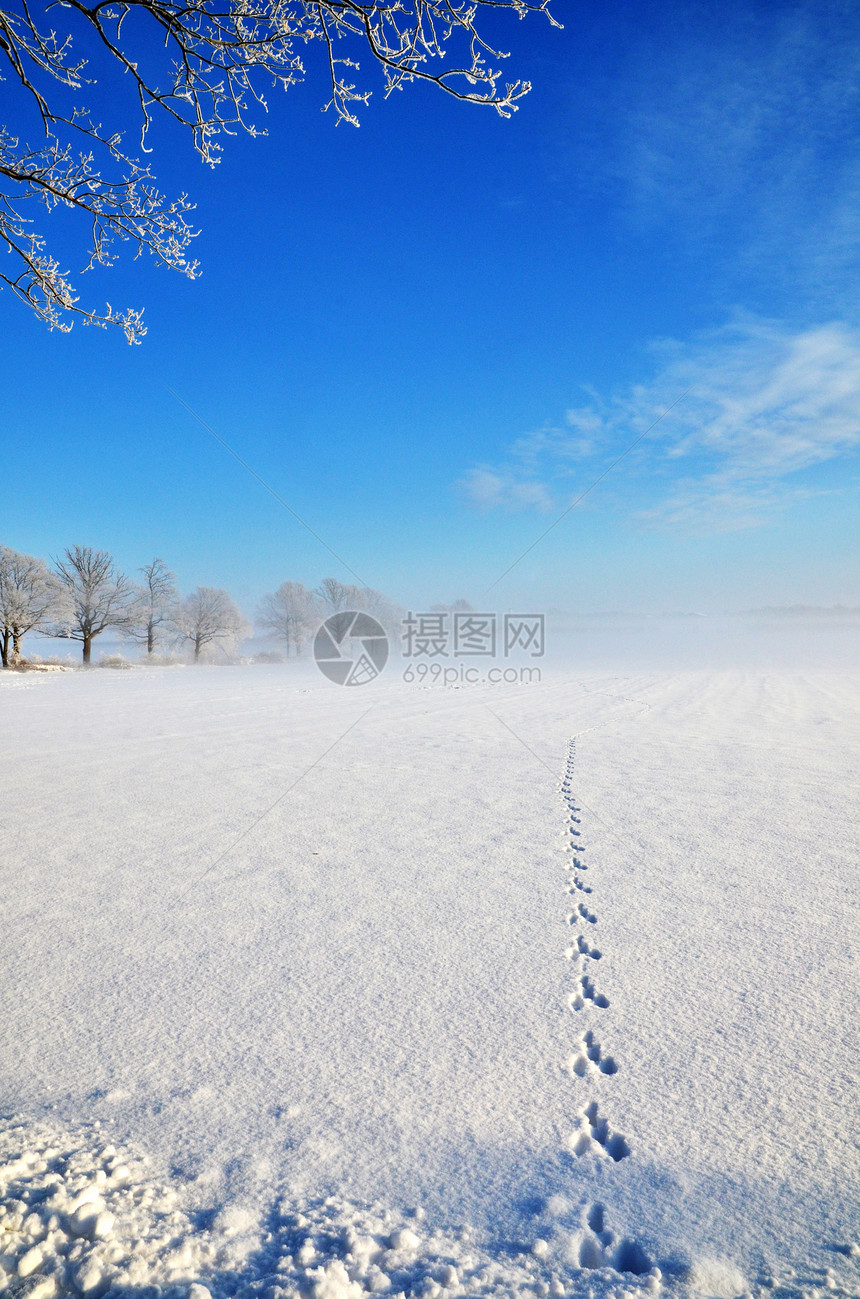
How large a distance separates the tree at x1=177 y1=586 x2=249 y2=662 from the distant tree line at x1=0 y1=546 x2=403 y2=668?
0.07 meters

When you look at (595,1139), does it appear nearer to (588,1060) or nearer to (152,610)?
(588,1060)

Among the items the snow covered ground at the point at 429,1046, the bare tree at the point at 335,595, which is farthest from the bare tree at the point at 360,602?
the snow covered ground at the point at 429,1046

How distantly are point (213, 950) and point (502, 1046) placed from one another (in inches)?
58.0

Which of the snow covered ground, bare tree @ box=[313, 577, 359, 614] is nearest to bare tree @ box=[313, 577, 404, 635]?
bare tree @ box=[313, 577, 359, 614]

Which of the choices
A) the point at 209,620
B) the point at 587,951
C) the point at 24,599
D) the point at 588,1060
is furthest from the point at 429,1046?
the point at 209,620

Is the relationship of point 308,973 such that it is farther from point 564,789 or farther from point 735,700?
point 735,700

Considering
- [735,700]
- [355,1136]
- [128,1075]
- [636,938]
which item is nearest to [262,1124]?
[355,1136]

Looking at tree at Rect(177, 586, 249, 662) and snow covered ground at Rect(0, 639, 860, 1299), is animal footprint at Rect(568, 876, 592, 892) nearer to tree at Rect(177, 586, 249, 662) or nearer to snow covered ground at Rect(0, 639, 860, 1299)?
snow covered ground at Rect(0, 639, 860, 1299)

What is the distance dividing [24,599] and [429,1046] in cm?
3758

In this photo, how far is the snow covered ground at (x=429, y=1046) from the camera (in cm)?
155

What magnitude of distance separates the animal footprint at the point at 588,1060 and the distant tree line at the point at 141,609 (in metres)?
34.2

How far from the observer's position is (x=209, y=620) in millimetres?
43688

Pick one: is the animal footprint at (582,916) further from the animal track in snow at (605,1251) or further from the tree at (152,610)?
the tree at (152,610)

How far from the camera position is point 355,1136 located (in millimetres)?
1897
